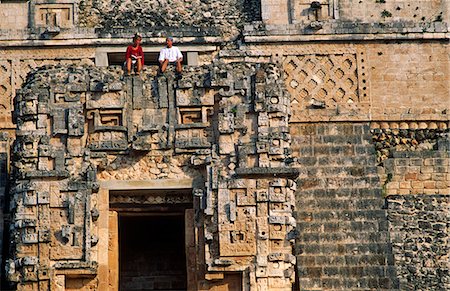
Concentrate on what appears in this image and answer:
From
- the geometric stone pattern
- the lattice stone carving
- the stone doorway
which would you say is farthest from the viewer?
the lattice stone carving

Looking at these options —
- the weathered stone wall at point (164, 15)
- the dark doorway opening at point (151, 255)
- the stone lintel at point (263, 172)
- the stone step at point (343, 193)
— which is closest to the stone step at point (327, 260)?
the stone step at point (343, 193)

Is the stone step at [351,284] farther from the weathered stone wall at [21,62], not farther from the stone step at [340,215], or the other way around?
the weathered stone wall at [21,62]

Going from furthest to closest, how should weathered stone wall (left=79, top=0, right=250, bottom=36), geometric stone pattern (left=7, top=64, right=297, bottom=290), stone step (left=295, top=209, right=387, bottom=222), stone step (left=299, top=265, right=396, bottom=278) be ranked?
weathered stone wall (left=79, top=0, right=250, bottom=36) < stone step (left=295, top=209, right=387, bottom=222) < stone step (left=299, top=265, right=396, bottom=278) < geometric stone pattern (left=7, top=64, right=297, bottom=290)

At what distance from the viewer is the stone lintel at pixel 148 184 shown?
19.5 meters

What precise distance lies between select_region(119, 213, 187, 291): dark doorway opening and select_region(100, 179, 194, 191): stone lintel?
6.52 ft

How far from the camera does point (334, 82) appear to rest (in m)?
24.7

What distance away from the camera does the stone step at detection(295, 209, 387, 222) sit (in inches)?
840

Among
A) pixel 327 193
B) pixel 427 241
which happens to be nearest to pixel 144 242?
pixel 327 193

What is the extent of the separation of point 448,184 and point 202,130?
5578 millimetres

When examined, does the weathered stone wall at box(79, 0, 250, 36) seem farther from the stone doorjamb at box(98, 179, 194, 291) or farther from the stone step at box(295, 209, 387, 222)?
the stone doorjamb at box(98, 179, 194, 291)

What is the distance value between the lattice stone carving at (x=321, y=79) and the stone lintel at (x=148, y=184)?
535cm

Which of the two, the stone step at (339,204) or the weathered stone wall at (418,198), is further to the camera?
the stone step at (339,204)

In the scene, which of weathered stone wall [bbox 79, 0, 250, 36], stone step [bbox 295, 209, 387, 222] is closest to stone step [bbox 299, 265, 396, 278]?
stone step [bbox 295, 209, 387, 222]

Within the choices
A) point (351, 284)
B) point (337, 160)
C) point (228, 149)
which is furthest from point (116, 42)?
point (351, 284)
